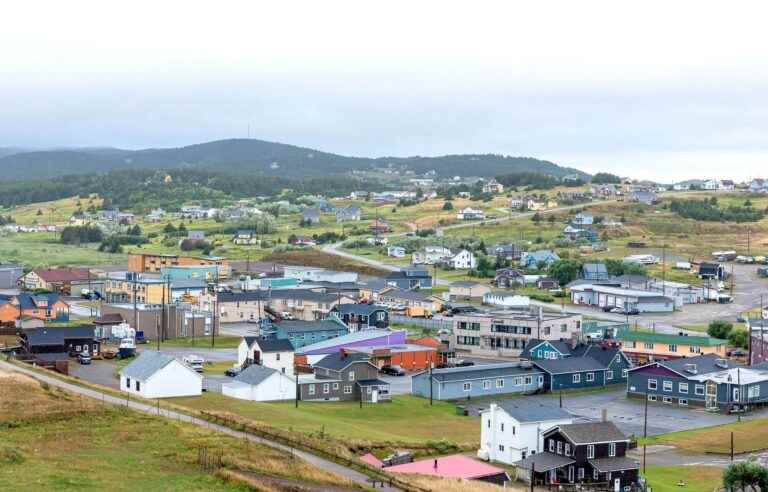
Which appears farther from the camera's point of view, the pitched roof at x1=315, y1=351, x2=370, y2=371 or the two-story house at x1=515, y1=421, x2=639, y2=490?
the pitched roof at x1=315, y1=351, x2=370, y2=371

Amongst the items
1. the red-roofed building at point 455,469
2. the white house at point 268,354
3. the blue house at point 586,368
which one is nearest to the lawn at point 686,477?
the red-roofed building at point 455,469

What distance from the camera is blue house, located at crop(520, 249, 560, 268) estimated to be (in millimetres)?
92188

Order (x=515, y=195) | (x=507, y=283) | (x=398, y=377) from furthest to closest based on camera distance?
(x=515, y=195) → (x=507, y=283) → (x=398, y=377)

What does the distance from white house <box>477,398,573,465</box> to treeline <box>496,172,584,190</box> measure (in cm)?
13048

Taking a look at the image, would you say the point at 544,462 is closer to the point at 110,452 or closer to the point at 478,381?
the point at 110,452

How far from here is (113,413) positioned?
1169 inches

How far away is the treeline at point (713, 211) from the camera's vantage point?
12388cm

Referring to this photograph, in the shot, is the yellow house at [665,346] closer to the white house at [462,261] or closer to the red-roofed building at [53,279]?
the red-roofed building at [53,279]

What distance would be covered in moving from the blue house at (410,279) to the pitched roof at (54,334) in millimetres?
32119

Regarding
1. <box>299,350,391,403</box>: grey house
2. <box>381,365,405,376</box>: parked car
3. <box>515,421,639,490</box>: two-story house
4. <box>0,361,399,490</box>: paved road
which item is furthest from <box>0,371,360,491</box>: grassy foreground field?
<box>381,365,405,376</box>: parked car

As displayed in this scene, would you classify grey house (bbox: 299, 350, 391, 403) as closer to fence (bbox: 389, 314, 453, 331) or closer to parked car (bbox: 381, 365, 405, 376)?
parked car (bbox: 381, 365, 405, 376)

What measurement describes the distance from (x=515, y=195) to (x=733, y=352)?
103 meters

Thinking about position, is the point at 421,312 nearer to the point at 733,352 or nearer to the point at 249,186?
the point at 733,352

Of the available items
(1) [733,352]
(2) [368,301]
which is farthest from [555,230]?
(1) [733,352]
